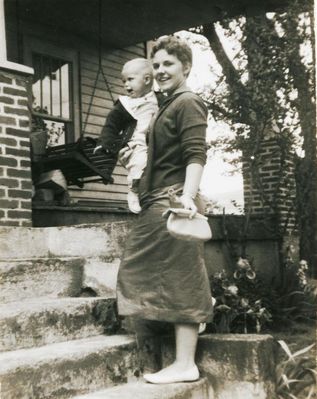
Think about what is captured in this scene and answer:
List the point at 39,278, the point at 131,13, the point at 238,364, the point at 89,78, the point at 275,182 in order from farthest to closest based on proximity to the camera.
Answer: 1. the point at 89,78
2. the point at 131,13
3. the point at 275,182
4. the point at 39,278
5. the point at 238,364

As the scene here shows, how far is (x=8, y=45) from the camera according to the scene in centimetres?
691

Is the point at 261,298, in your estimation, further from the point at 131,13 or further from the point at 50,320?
the point at 131,13

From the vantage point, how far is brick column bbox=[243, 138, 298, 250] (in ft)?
20.8

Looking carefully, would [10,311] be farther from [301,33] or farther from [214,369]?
[301,33]

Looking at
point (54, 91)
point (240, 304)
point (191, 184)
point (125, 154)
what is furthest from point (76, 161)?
point (191, 184)

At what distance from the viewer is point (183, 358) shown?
8.56ft

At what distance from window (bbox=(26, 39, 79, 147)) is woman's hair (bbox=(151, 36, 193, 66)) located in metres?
4.55

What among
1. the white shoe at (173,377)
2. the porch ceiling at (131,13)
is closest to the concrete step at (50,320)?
the white shoe at (173,377)

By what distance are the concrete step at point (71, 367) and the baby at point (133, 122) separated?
2.37 feet

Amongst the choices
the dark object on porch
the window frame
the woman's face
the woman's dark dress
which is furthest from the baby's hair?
the window frame

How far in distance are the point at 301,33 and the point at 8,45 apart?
11.5 feet

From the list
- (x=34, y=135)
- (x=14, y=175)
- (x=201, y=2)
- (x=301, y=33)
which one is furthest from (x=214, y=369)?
(x=201, y=2)

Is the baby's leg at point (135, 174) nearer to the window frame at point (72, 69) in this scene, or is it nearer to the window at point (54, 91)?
the window at point (54, 91)

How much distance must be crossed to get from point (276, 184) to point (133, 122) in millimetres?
3998
